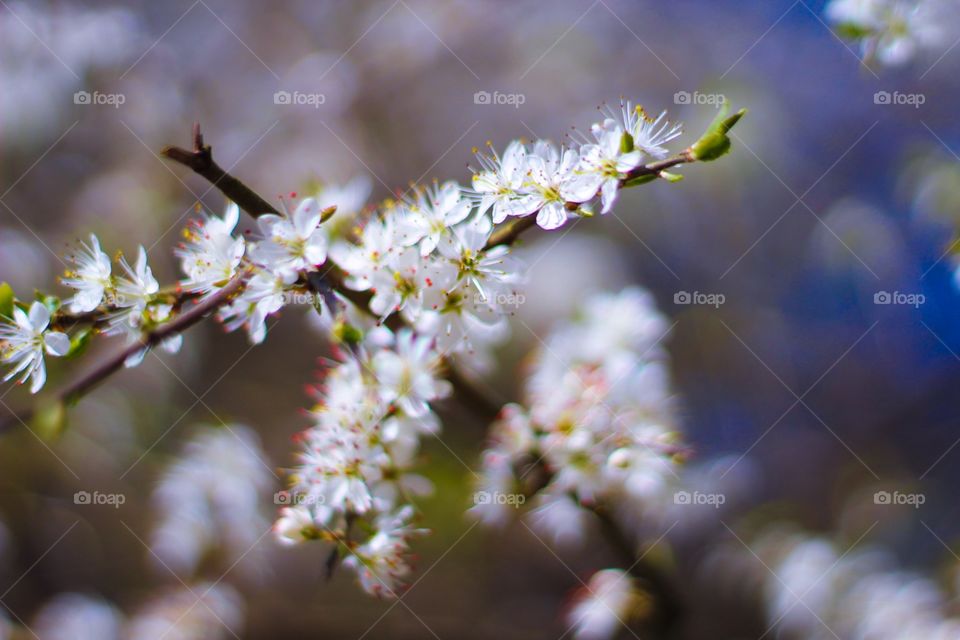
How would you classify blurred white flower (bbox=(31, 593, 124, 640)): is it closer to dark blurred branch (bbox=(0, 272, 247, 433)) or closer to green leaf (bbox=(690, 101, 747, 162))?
dark blurred branch (bbox=(0, 272, 247, 433))

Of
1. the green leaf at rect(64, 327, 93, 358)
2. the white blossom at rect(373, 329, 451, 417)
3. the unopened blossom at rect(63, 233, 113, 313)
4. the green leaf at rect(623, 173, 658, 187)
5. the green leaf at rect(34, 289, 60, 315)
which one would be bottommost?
the green leaf at rect(64, 327, 93, 358)

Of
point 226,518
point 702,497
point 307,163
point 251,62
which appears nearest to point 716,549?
point 702,497

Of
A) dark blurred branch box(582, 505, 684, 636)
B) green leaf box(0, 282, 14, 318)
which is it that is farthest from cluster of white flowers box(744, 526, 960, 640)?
green leaf box(0, 282, 14, 318)

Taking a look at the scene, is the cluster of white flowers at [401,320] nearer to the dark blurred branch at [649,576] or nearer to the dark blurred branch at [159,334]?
the dark blurred branch at [159,334]

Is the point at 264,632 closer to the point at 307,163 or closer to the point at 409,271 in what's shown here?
the point at 307,163

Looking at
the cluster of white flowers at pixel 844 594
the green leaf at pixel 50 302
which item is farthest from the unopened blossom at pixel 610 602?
the green leaf at pixel 50 302

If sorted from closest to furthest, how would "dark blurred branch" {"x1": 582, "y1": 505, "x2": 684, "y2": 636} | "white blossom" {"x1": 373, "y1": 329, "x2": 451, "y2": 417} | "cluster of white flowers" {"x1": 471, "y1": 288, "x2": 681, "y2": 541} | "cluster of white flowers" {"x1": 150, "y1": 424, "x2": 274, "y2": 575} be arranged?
1. "white blossom" {"x1": 373, "y1": 329, "x2": 451, "y2": 417}
2. "cluster of white flowers" {"x1": 471, "y1": 288, "x2": 681, "y2": 541}
3. "dark blurred branch" {"x1": 582, "y1": 505, "x2": 684, "y2": 636}
4. "cluster of white flowers" {"x1": 150, "y1": 424, "x2": 274, "y2": 575}
